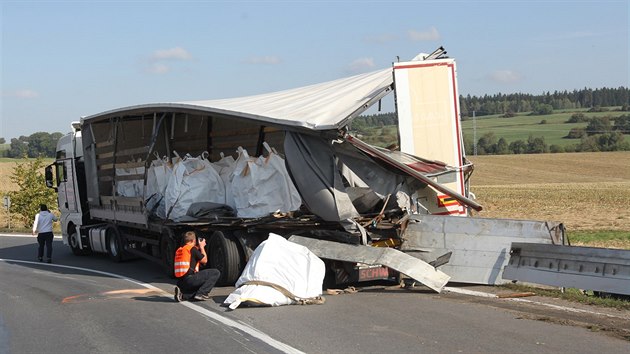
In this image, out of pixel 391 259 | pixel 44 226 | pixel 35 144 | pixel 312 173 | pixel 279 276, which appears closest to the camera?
pixel 279 276

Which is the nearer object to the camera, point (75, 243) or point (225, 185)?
point (225, 185)

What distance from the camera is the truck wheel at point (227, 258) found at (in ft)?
42.6

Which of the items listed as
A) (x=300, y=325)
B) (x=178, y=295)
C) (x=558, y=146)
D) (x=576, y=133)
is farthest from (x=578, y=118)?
(x=300, y=325)

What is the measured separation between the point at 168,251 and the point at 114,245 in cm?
450

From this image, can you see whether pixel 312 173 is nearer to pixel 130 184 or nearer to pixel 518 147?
pixel 130 184

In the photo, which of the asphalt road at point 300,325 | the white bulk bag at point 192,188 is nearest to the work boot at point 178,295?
the asphalt road at point 300,325

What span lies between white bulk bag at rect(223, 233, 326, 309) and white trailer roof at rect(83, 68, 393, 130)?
6.26ft

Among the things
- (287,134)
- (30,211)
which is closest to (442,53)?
(287,134)

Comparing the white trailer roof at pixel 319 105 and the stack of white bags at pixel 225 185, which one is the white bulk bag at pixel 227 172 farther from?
the white trailer roof at pixel 319 105

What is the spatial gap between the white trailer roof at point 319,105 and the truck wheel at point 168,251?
8.00 feet

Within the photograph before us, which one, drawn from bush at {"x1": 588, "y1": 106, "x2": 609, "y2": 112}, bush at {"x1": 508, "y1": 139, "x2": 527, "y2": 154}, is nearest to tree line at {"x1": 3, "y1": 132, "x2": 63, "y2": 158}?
bush at {"x1": 508, "y1": 139, "x2": 527, "y2": 154}

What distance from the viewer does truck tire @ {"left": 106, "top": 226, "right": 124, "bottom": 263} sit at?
1847 cm

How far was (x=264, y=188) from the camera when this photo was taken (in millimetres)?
13359

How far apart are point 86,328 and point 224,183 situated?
218 inches
